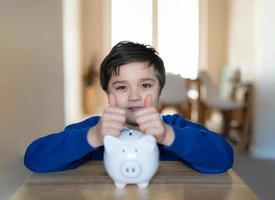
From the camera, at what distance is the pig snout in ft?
2.30

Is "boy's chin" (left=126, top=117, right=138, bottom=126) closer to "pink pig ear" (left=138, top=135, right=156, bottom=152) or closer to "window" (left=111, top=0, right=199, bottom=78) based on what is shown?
"pink pig ear" (left=138, top=135, right=156, bottom=152)

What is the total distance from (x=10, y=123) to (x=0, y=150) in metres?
0.11

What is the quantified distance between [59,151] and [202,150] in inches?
11.1

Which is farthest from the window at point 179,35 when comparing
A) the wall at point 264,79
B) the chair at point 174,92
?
the wall at point 264,79

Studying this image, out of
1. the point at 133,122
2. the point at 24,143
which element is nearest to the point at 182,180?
the point at 133,122

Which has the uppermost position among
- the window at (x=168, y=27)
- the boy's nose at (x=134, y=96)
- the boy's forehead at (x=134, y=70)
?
the window at (x=168, y=27)

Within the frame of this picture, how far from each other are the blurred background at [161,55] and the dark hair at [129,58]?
1.96 feet

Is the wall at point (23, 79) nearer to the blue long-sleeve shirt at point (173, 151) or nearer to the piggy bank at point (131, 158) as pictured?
the blue long-sleeve shirt at point (173, 151)

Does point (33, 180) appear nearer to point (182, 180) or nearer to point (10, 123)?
point (182, 180)

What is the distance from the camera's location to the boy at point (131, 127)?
0.80m

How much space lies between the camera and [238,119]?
467 centimetres

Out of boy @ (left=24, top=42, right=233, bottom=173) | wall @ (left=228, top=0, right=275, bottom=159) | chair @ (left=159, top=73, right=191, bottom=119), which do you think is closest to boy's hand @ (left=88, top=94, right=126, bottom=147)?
boy @ (left=24, top=42, right=233, bottom=173)

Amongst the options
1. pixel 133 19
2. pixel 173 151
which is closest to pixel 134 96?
pixel 173 151

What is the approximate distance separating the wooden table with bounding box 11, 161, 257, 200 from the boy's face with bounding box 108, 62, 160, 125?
0.46 feet
